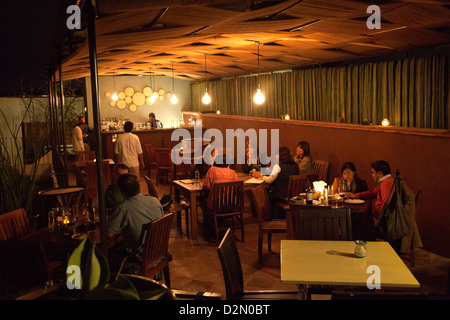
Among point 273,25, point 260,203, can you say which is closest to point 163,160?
point 260,203

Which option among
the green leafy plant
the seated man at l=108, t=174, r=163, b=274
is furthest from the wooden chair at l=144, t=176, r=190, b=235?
the green leafy plant

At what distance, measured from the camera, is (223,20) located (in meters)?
4.46

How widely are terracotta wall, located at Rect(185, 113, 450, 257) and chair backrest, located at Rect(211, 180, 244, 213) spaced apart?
230 centimetres

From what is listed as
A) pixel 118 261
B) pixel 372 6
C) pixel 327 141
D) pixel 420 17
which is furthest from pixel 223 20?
pixel 327 141

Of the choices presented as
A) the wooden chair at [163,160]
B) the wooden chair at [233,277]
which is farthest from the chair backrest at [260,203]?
the wooden chair at [163,160]

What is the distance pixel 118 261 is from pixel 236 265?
4.05ft

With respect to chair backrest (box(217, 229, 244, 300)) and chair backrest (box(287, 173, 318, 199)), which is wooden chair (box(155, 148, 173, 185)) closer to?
chair backrest (box(287, 173, 318, 199))

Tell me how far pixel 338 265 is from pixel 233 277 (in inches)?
30.7

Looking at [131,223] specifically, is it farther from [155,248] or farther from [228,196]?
[228,196]

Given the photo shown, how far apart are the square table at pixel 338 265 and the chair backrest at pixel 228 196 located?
2379mm

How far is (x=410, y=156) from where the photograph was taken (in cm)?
593

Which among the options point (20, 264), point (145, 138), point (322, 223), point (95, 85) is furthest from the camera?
point (145, 138)
